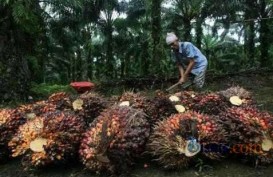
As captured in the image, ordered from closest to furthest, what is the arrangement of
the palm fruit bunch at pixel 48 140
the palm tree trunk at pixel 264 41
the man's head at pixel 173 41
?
the palm fruit bunch at pixel 48 140
the man's head at pixel 173 41
the palm tree trunk at pixel 264 41

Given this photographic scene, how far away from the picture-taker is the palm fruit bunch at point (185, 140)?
3.81 meters

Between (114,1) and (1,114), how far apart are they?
21.0 metres

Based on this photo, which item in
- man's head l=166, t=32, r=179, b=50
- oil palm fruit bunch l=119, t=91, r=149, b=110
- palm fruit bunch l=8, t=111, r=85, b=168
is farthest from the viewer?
man's head l=166, t=32, r=179, b=50

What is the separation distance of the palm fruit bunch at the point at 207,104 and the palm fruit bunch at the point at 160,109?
0.49ft

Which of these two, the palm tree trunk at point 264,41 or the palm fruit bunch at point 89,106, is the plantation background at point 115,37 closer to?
the palm tree trunk at point 264,41

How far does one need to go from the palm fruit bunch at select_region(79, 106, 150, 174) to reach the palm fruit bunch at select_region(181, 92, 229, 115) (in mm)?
649

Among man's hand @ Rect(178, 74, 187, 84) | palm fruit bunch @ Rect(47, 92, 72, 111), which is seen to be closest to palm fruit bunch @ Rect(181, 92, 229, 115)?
palm fruit bunch @ Rect(47, 92, 72, 111)

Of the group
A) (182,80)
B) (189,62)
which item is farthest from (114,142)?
(189,62)

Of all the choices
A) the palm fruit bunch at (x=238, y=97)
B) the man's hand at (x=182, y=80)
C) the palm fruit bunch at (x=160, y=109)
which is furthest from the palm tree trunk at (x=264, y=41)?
the palm fruit bunch at (x=160, y=109)

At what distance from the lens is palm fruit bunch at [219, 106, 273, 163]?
3861 mm

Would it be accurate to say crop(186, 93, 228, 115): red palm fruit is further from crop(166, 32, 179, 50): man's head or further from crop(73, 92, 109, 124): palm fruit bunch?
crop(166, 32, 179, 50): man's head

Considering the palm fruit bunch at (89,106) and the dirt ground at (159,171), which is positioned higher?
the palm fruit bunch at (89,106)

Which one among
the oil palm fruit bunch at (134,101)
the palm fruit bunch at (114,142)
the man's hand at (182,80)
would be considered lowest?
the palm fruit bunch at (114,142)

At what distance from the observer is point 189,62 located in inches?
265
